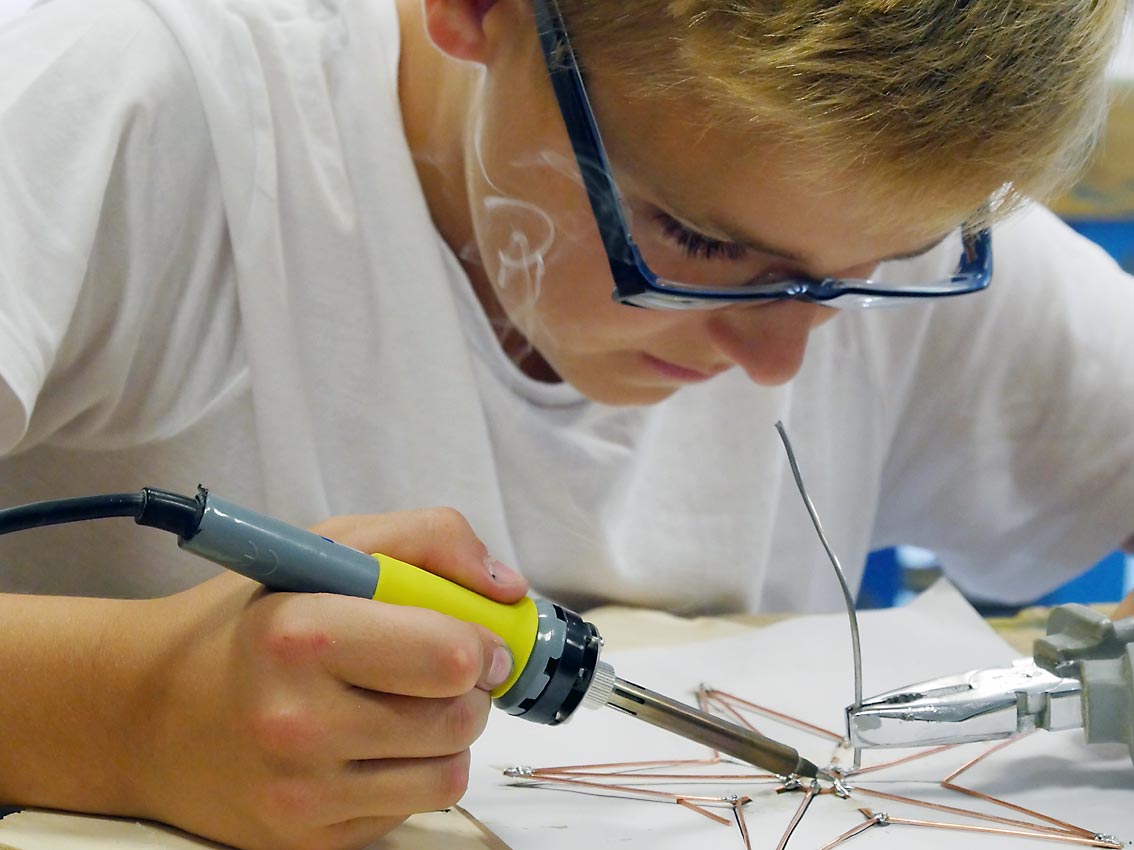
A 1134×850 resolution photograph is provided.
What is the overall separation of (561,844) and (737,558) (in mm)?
420

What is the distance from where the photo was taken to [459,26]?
0.55m

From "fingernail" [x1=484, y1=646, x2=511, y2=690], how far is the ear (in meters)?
0.31

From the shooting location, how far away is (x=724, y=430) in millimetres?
828

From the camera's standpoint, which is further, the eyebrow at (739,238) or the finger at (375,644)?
the eyebrow at (739,238)

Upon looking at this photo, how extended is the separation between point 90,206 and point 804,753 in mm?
421

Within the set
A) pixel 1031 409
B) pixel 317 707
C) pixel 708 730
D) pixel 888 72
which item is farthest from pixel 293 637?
pixel 1031 409

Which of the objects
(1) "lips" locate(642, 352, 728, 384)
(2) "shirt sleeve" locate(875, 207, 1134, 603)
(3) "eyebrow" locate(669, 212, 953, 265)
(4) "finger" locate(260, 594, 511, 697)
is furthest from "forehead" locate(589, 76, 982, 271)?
(2) "shirt sleeve" locate(875, 207, 1134, 603)

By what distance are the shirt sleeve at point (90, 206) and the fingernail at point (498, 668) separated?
25 cm

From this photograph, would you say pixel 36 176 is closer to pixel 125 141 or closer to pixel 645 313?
pixel 125 141

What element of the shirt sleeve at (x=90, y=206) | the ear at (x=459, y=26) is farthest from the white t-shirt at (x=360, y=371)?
the ear at (x=459, y=26)

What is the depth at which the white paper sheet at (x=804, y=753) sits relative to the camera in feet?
1.41

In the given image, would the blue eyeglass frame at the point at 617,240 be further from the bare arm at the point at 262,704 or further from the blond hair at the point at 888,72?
the bare arm at the point at 262,704

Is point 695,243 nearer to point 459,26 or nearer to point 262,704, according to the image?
point 459,26

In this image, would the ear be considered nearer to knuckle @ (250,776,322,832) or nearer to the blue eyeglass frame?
the blue eyeglass frame
